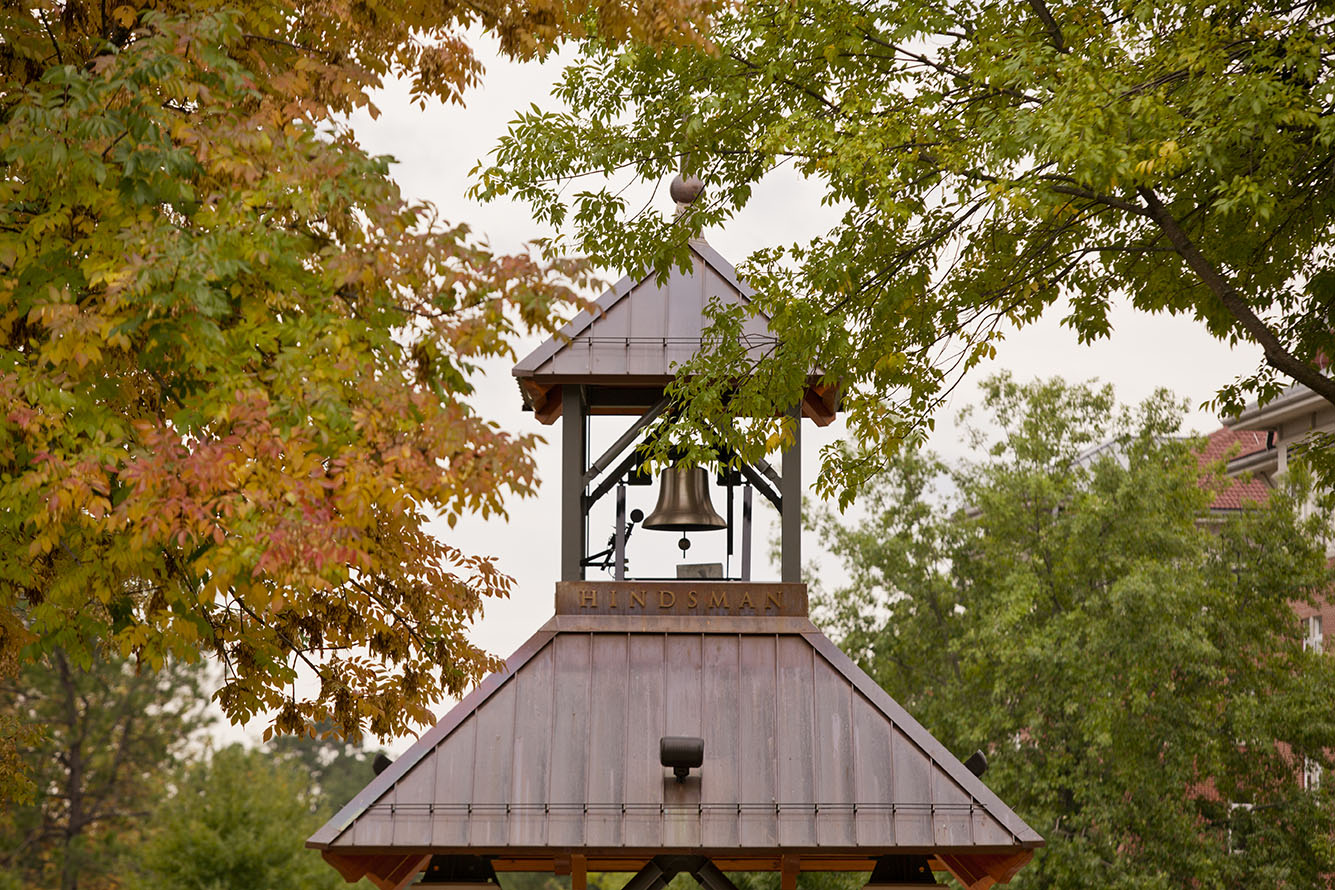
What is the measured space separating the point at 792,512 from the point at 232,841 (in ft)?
70.5

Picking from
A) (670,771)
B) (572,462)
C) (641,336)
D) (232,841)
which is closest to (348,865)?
(670,771)

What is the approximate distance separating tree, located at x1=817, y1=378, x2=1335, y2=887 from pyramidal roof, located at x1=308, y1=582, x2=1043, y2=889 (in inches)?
549

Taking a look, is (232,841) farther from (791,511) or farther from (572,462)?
(791,511)

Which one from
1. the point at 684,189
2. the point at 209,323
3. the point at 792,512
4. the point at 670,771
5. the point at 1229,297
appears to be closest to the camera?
the point at 209,323

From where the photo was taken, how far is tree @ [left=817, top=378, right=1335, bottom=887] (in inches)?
821

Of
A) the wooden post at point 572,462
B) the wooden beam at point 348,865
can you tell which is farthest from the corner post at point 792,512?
the wooden beam at point 348,865

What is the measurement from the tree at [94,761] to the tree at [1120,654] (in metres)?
16.7

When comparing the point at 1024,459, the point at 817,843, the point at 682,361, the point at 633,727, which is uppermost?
the point at 1024,459

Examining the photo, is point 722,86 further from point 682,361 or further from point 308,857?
point 308,857

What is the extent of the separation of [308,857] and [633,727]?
2265 centimetres

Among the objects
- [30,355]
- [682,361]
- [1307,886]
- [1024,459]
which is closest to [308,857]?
[1024,459]

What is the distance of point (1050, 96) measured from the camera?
8.41 metres

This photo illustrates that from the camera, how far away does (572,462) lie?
9203mm

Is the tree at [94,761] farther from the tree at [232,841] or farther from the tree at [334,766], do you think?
the tree at [334,766]
